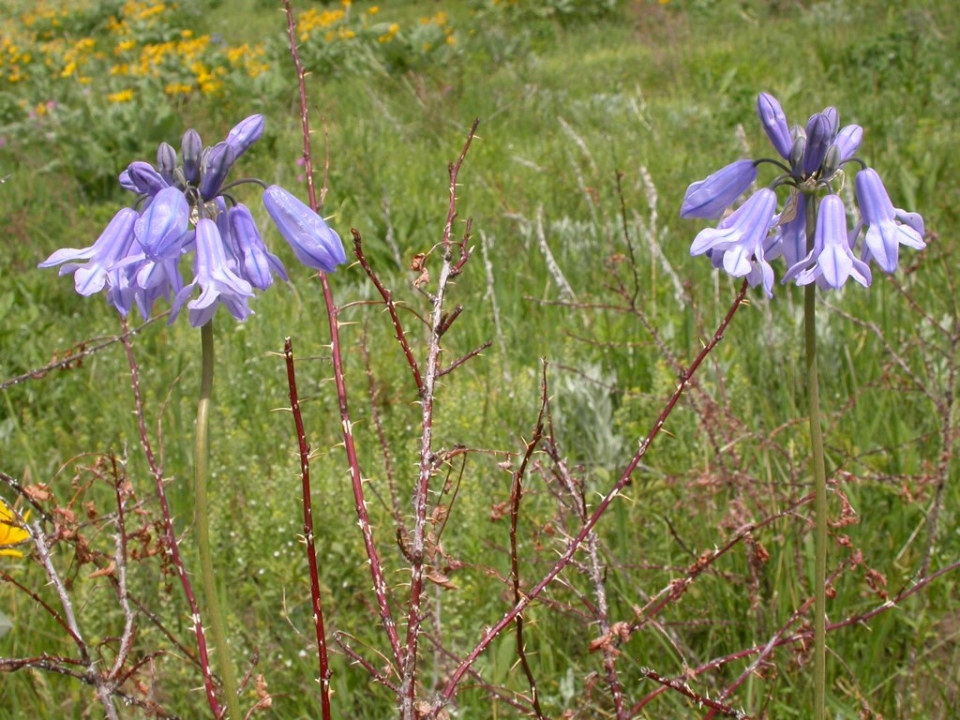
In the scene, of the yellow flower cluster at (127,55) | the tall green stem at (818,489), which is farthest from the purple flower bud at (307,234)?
the yellow flower cluster at (127,55)

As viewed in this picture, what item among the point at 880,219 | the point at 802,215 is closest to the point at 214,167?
the point at 802,215

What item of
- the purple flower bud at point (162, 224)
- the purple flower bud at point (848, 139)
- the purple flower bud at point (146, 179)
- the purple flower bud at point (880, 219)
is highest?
the purple flower bud at point (146, 179)

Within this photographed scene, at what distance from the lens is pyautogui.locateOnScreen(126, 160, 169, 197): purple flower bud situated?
3.77ft

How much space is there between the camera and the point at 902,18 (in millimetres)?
7074

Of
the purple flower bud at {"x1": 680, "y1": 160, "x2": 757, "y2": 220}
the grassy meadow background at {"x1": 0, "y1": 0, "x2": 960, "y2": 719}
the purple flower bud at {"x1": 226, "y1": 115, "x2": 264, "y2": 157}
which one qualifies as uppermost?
the purple flower bud at {"x1": 226, "y1": 115, "x2": 264, "y2": 157}

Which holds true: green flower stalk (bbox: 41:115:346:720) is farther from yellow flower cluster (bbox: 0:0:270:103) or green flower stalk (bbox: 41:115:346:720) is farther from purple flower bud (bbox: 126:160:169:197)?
yellow flower cluster (bbox: 0:0:270:103)

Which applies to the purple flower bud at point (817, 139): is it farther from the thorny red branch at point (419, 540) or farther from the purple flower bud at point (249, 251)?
the purple flower bud at point (249, 251)

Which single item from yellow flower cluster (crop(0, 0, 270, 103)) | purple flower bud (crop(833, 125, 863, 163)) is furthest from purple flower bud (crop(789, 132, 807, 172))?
yellow flower cluster (crop(0, 0, 270, 103))

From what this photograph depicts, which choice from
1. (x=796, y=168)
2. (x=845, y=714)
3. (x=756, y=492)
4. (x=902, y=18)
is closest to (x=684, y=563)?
(x=756, y=492)

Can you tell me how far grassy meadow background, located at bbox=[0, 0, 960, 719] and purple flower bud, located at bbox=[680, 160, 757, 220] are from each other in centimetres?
45

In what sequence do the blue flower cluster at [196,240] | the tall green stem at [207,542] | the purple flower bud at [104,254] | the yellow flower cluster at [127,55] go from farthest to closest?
1. the yellow flower cluster at [127,55]
2. the purple flower bud at [104,254]
3. the blue flower cluster at [196,240]
4. the tall green stem at [207,542]

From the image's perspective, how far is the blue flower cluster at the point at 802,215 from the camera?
1.22m

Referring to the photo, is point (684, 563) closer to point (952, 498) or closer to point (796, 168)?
point (952, 498)

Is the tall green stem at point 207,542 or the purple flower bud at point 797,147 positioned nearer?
the tall green stem at point 207,542
